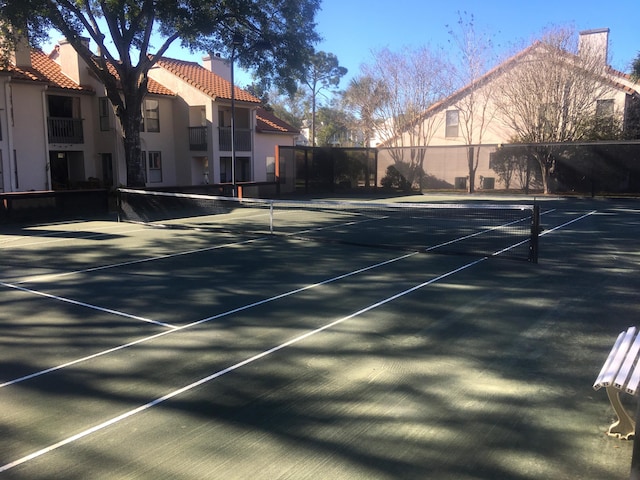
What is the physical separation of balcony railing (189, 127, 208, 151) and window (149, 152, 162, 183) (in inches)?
81.2

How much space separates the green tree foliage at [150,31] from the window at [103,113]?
6.82m

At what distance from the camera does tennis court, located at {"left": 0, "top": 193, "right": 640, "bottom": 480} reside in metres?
3.57

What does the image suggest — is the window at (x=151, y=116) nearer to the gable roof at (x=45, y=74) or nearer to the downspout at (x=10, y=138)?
the gable roof at (x=45, y=74)

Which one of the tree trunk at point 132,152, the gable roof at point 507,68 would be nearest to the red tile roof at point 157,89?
the tree trunk at point 132,152

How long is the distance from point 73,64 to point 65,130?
13.0 ft

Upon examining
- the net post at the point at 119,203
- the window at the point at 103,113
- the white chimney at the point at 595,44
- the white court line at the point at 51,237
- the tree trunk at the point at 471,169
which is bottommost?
the white court line at the point at 51,237

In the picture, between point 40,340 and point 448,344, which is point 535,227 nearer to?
point 448,344

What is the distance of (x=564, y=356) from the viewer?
5402 millimetres

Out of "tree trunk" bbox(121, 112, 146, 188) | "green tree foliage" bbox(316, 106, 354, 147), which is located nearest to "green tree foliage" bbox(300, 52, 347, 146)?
"green tree foliage" bbox(316, 106, 354, 147)

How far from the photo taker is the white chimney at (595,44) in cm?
2772

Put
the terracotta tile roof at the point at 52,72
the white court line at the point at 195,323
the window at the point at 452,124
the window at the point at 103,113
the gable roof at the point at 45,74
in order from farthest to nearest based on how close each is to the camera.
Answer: the window at the point at 452,124 < the window at the point at 103,113 < the terracotta tile roof at the point at 52,72 < the gable roof at the point at 45,74 < the white court line at the point at 195,323

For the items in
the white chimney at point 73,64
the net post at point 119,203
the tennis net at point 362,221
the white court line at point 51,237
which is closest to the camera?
the tennis net at point 362,221

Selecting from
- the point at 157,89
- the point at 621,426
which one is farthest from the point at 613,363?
the point at 157,89

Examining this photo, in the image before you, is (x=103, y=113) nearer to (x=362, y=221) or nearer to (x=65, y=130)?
(x=65, y=130)
